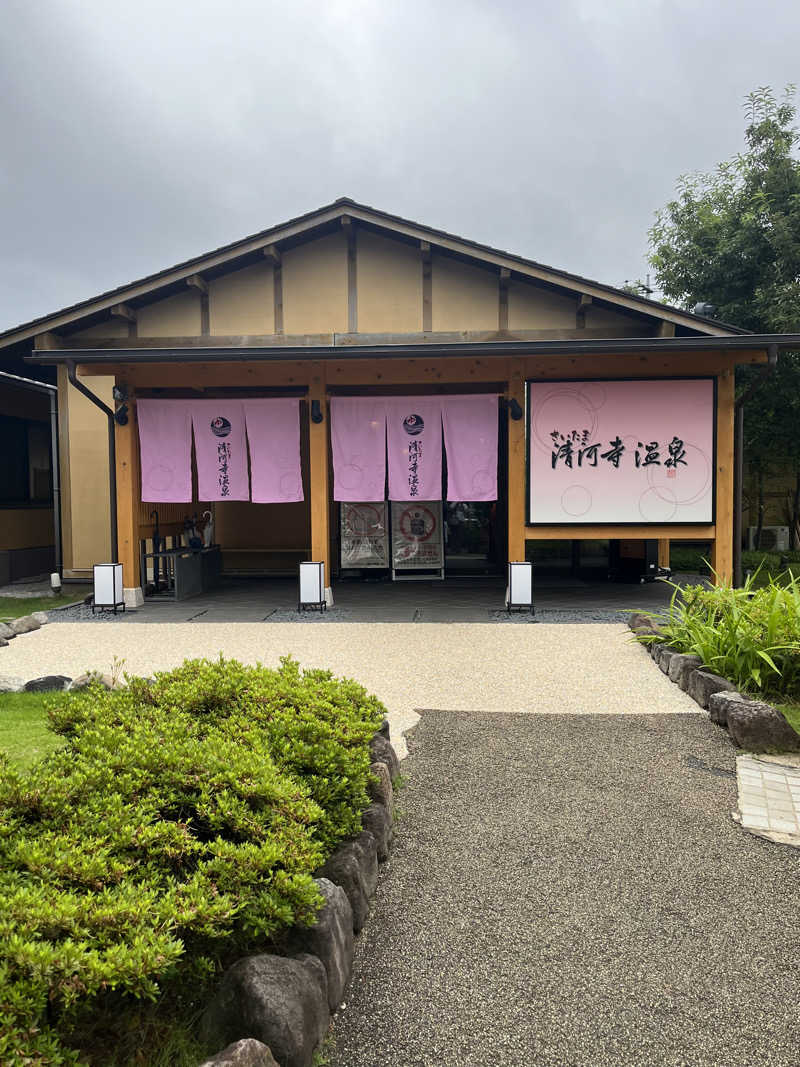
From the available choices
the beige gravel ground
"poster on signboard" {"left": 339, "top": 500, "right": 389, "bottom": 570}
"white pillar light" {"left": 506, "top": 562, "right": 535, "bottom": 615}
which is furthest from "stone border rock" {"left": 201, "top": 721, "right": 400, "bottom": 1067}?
"poster on signboard" {"left": 339, "top": 500, "right": 389, "bottom": 570}

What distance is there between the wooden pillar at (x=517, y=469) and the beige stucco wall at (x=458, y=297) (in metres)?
1.28

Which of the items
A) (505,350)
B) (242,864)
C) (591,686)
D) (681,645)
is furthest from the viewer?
(505,350)

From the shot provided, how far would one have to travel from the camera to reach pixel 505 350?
33.9ft

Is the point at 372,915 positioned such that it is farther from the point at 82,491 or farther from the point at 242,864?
the point at 82,491

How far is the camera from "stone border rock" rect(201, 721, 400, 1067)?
2020 mm

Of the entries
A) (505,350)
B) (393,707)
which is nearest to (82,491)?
(505,350)

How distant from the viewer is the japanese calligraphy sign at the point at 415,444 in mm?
11508

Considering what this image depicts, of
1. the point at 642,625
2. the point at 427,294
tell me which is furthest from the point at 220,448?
the point at 642,625

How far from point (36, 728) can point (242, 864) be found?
3.59 metres

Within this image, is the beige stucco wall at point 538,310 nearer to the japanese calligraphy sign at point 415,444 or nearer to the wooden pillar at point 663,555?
the japanese calligraphy sign at point 415,444

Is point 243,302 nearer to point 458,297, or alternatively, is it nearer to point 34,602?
point 458,297

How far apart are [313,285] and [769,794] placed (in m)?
10.5

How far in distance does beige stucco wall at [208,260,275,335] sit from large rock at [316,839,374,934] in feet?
34.4

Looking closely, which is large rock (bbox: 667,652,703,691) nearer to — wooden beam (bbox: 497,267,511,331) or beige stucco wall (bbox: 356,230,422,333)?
wooden beam (bbox: 497,267,511,331)
